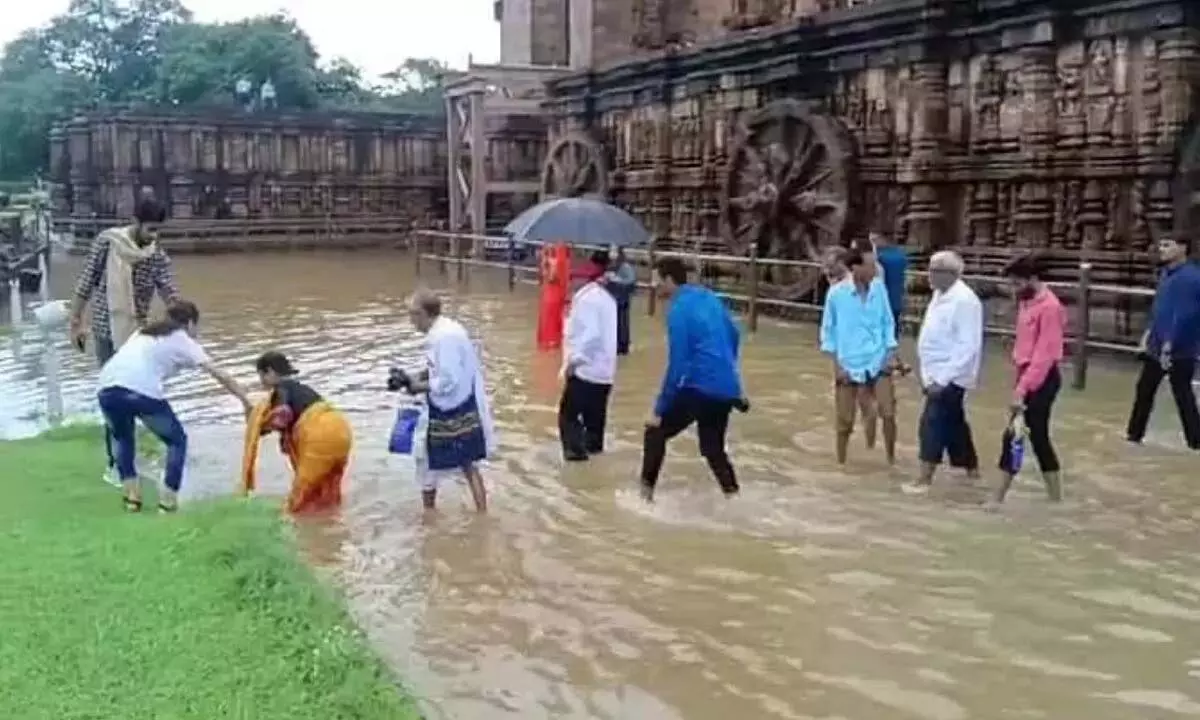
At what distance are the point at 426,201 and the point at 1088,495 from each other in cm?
3795

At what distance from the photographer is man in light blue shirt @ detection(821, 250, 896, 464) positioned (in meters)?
9.45

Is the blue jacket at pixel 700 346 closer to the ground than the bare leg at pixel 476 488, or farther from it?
farther from it

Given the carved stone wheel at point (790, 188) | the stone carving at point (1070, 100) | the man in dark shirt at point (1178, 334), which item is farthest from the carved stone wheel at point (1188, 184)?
the carved stone wheel at point (790, 188)

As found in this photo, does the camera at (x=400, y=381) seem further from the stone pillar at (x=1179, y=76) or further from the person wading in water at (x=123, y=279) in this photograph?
the stone pillar at (x=1179, y=76)

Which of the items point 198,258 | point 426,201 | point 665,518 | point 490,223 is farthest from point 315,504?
point 426,201

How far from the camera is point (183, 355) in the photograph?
830 centimetres

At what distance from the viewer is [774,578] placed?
706cm

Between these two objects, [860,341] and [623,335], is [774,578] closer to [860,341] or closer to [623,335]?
[860,341]

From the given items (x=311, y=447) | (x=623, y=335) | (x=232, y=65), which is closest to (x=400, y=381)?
(x=311, y=447)

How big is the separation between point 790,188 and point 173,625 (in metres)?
14.7

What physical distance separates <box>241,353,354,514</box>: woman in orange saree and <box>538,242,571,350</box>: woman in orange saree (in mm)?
6917

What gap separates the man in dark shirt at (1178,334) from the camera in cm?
1004

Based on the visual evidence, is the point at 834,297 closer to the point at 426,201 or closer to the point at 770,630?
the point at 770,630

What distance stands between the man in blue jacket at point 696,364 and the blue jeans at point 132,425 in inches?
103
